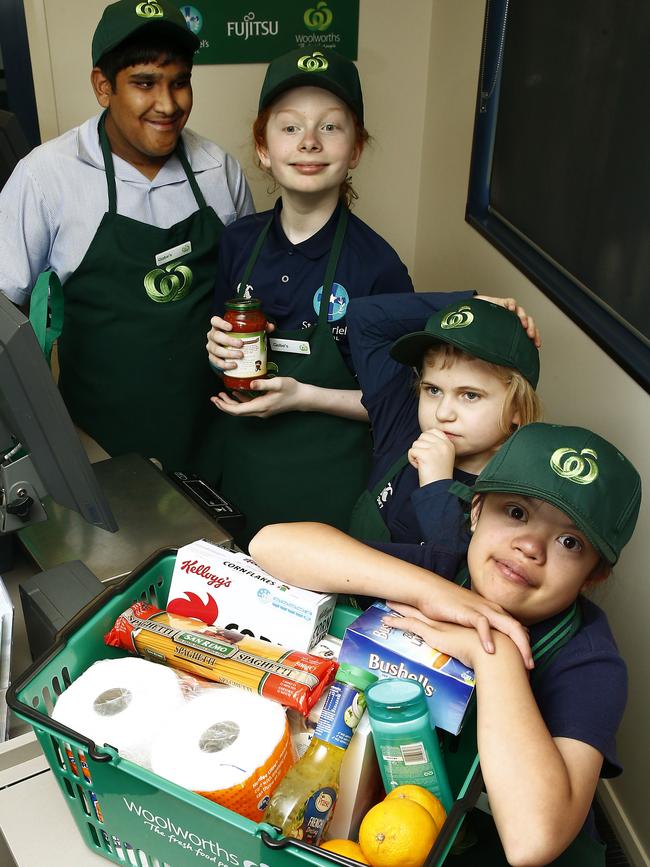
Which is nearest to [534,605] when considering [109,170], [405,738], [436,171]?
[405,738]

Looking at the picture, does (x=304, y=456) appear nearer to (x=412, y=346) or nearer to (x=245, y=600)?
(x=412, y=346)

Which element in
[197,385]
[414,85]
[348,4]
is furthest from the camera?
[414,85]

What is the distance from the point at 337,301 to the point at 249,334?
0.28 metres

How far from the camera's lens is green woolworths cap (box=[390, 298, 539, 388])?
1312 millimetres

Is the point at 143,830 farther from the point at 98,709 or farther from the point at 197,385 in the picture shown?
the point at 197,385

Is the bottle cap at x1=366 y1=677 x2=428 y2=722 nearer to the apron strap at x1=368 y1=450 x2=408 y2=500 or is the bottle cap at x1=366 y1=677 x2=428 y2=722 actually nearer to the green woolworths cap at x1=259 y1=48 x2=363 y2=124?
the apron strap at x1=368 y1=450 x2=408 y2=500

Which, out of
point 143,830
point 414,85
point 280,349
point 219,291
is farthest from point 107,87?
point 414,85

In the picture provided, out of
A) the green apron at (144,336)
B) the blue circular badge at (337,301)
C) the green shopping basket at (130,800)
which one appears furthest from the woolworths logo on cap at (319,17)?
the green shopping basket at (130,800)

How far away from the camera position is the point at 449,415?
4.48 feet

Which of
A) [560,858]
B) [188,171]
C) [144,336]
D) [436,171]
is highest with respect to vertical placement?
[188,171]

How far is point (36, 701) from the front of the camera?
35.6 inches

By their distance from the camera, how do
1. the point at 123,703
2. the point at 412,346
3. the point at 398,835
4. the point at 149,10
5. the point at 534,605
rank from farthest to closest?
the point at 149,10 < the point at 412,346 < the point at 534,605 < the point at 123,703 < the point at 398,835

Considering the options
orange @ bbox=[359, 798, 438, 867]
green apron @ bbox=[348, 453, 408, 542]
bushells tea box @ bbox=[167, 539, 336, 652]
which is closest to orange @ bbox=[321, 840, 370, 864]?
orange @ bbox=[359, 798, 438, 867]

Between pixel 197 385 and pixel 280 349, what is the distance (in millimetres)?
369
